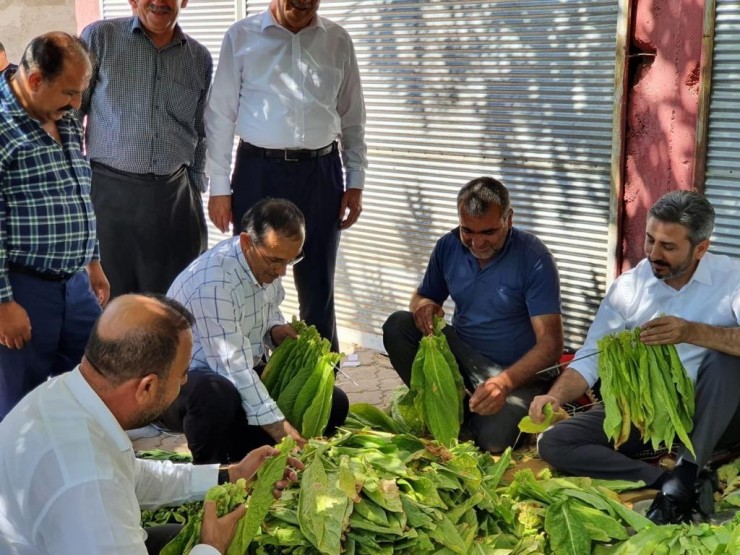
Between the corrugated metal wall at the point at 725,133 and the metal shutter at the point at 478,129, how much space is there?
59 centimetres

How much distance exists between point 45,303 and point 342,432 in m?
1.40

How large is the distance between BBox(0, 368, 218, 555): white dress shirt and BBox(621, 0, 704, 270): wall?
3.79m

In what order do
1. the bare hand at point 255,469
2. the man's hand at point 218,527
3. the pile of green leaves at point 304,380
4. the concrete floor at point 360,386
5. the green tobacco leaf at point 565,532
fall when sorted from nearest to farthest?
1. the man's hand at point 218,527
2. the bare hand at point 255,469
3. the green tobacco leaf at point 565,532
4. the pile of green leaves at point 304,380
5. the concrete floor at point 360,386

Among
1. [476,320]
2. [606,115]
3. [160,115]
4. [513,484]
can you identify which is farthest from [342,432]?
[606,115]

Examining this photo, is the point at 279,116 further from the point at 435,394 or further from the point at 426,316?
the point at 435,394

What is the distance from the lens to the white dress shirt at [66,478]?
263 cm

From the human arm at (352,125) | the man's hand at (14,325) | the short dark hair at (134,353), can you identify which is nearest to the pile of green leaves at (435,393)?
the human arm at (352,125)

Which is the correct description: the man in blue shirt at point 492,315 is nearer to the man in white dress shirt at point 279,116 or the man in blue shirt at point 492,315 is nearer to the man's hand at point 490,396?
the man's hand at point 490,396

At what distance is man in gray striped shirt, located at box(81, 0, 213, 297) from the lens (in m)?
5.53

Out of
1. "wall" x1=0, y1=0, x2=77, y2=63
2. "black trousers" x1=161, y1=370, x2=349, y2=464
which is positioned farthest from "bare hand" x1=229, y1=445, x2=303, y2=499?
"wall" x1=0, y1=0, x2=77, y2=63

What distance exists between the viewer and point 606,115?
5.83 m

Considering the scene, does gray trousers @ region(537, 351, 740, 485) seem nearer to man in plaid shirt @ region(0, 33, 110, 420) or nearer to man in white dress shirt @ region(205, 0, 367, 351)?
man in white dress shirt @ region(205, 0, 367, 351)

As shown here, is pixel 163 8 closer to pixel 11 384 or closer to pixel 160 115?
pixel 160 115

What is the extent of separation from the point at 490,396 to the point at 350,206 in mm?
1609
